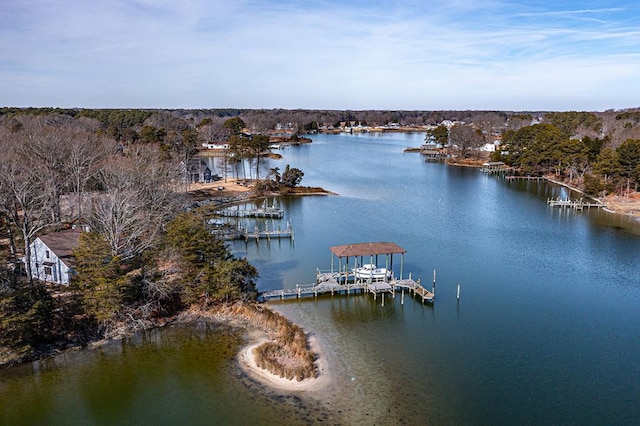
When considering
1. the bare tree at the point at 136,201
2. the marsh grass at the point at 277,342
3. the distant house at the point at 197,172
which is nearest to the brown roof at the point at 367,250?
the marsh grass at the point at 277,342

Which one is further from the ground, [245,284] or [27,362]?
[245,284]

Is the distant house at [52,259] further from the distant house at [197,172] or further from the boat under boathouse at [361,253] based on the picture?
the distant house at [197,172]

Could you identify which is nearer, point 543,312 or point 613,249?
point 543,312

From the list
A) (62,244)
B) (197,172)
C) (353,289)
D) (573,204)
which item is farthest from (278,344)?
(197,172)

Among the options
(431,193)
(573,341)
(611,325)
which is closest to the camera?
(573,341)

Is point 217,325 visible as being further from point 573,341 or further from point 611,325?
point 611,325

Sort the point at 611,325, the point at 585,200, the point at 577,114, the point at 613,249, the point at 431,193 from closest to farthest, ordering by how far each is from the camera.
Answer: the point at 611,325 < the point at 613,249 < the point at 585,200 < the point at 431,193 < the point at 577,114

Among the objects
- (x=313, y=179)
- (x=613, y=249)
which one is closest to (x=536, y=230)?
(x=613, y=249)
